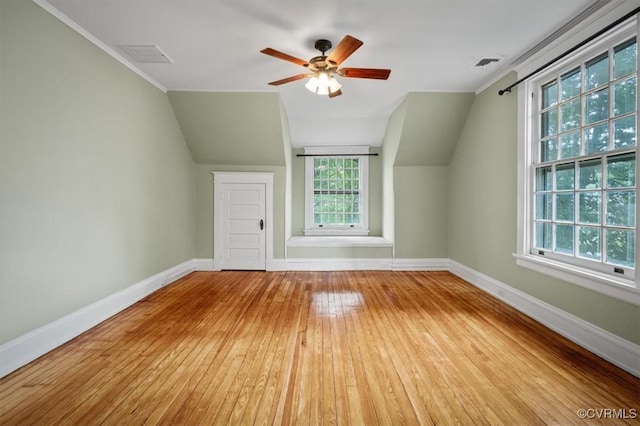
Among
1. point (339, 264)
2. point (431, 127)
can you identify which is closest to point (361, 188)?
point (339, 264)

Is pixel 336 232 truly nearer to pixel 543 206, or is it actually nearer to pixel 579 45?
pixel 543 206

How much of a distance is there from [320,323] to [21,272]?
2428 mm

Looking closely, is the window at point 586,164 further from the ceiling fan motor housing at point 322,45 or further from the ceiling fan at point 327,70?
the ceiling fan motor housing at point 322,45

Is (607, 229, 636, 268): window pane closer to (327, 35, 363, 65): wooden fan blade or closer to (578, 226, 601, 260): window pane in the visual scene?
(578, 226, 601, 260): window pane

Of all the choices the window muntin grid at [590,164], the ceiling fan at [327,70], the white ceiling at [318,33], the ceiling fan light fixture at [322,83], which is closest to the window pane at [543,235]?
the window muntin grid at [590,164]

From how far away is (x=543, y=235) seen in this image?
2.95m

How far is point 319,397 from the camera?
170 cm

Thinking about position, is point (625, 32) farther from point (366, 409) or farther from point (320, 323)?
point (320, 323)

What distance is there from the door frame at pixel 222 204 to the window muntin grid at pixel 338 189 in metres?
1.39

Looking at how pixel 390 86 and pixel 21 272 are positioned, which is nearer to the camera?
pixel 21 272

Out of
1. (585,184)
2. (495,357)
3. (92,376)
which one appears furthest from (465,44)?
(92,376)

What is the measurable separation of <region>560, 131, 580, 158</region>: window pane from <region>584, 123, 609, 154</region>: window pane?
0.31ft

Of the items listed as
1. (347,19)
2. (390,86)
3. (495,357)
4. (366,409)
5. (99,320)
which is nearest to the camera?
(366,409)

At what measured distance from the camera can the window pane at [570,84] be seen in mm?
2523
